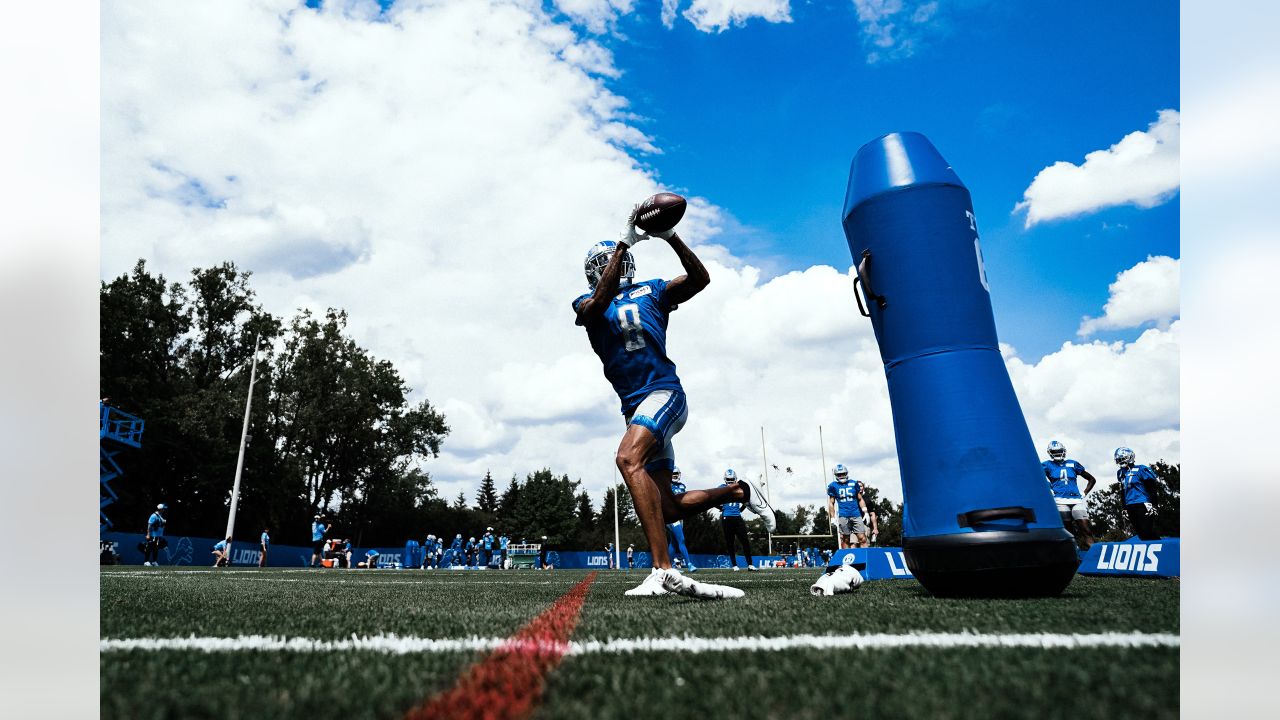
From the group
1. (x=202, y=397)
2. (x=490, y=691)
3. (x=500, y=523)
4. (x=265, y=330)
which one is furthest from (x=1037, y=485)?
(x=500, y=523)

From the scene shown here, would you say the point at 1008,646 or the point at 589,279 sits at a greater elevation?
the point at 589,279

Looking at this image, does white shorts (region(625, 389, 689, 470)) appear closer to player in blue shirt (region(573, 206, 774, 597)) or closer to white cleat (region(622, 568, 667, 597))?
player in blue shirt (region(573, 206, 774, 597))

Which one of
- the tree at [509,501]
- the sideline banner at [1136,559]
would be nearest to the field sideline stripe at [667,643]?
the sideline banner at [1136,559]

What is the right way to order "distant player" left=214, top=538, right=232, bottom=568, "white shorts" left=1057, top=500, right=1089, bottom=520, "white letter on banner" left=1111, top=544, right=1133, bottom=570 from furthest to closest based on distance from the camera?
1. "distant player" left=214, top=538, right=232, bottom=568
2. "white shorts" left=1057, top=500, right=1089, bottom=520
3. "white letter on banner" left=1111, top=544, right=1133, bottom=570

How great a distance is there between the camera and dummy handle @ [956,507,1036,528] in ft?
11.3

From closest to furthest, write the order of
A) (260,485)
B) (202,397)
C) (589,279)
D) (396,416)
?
1. (589,279)
2. (202,397)
3. (260,485)
4. (396,416)

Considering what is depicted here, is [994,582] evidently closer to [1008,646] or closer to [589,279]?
[1008,646]

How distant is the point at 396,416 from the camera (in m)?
42.1

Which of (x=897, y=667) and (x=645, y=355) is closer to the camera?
(x=897, y=667)

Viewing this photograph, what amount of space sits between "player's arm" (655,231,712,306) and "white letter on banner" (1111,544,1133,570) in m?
5.34

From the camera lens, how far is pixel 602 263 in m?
4.62

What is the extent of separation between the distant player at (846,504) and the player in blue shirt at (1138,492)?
11.9ft

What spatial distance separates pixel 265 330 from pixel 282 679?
40829 mm

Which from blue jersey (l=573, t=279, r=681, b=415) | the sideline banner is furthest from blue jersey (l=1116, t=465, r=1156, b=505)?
blue jersey (l=573, t=279, r=681, b=415)
